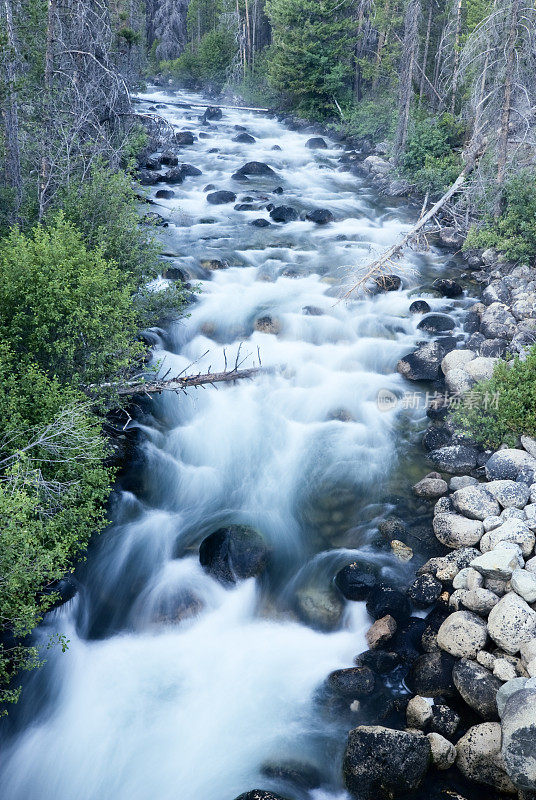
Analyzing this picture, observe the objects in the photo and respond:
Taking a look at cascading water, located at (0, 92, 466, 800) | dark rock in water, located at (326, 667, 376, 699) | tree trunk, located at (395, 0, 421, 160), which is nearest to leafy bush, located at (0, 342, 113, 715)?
cascading water, located at (0, 92, 466, 800)

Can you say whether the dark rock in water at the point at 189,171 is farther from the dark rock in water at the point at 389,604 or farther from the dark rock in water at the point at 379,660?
the dark rock in water at the point at 379,660

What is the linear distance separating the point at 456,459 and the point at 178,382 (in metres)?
4.73

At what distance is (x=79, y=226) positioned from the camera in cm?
1078

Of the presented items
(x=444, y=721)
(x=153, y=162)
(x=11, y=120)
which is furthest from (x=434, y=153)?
(x=444, y=721)

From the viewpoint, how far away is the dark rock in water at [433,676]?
6.73 m

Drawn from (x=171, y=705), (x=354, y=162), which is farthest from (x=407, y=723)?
(x=354, y=162)

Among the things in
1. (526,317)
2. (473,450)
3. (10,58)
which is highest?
(10,58)

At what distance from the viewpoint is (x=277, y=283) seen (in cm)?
1571

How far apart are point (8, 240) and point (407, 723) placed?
8.05 metres

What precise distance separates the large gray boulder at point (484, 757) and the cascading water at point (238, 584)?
1284 mm

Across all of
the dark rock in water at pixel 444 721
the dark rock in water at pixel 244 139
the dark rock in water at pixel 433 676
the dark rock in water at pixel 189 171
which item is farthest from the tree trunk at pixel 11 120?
the dark rock in water at pixel 244 139

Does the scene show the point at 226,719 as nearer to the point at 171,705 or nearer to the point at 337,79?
the point at 171,705

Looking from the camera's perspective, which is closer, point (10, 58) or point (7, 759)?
point (7, 759)

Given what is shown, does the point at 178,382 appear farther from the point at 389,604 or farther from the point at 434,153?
the point at 434,153
